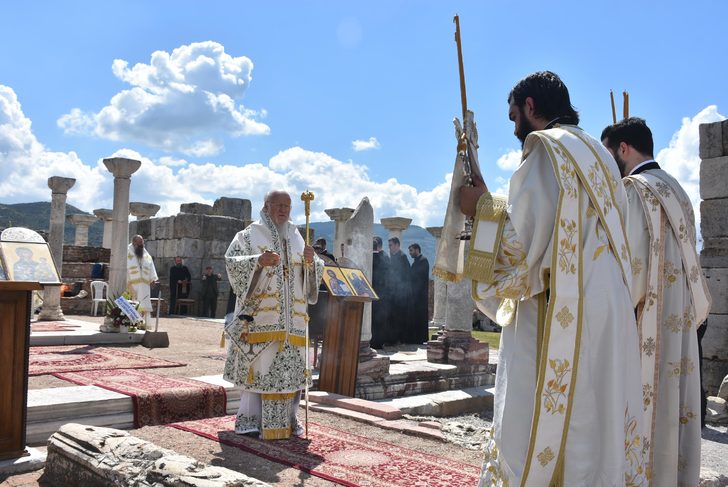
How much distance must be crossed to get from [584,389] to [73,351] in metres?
9.19

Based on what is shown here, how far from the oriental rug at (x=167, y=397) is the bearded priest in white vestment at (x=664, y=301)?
398 centimetres

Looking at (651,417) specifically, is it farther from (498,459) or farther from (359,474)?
(359,474)

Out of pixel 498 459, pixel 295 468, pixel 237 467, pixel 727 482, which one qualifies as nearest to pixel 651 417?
pixel 727 482

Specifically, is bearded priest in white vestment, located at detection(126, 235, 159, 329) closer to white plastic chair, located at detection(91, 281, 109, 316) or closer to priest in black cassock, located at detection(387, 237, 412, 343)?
white plastic chair, located at detection(91, 281, 109, 316)

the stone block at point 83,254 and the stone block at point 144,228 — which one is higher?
the stone block at point 144,228

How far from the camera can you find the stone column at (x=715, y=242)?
8.03 metres

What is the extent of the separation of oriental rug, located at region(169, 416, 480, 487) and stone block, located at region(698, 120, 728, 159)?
19.8 ft

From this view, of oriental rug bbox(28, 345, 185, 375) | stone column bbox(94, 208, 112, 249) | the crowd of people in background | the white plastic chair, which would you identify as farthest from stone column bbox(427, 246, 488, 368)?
stone column bbox(94, 208, 112, 249)

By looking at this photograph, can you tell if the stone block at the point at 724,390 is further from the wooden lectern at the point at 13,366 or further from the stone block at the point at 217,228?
the stone block at the point at 217,228

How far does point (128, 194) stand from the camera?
13883mm

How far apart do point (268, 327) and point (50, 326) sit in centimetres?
917

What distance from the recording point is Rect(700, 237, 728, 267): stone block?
26.4 ft

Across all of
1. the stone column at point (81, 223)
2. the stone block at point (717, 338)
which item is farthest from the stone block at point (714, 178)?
the stone column at point (81, 223)

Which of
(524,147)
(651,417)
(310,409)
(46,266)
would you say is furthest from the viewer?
(310,409)
